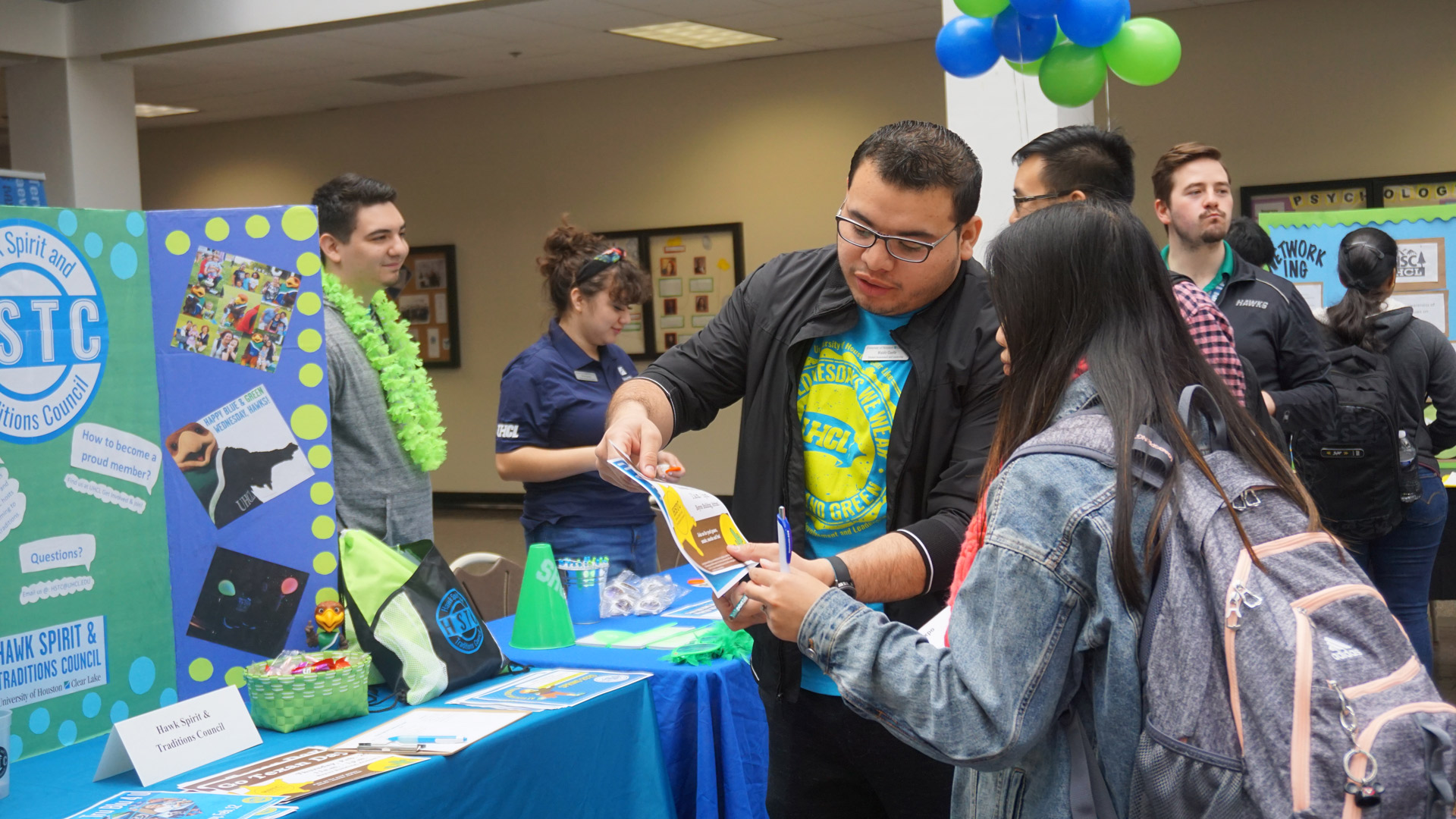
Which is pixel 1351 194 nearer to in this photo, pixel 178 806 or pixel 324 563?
pixel 324 563

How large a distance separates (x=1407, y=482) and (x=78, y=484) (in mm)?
3618

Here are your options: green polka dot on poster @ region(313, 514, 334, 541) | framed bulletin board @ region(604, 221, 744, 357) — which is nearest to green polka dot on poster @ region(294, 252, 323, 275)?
green polka dot on poster @ region(313, 514, 334, 541)

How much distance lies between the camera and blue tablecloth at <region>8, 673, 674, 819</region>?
Result: 1637 mm

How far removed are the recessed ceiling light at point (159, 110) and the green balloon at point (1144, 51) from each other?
8.50 meters

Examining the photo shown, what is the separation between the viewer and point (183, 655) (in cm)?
199

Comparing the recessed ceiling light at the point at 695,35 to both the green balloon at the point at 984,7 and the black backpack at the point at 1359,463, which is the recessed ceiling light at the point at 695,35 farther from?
the black backpack at the point at 1359,463

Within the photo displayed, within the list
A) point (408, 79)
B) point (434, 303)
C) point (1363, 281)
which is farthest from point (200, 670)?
point (434, 303)

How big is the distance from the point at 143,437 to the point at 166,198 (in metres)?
10.2

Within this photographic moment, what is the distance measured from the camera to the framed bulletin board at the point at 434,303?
9.82m

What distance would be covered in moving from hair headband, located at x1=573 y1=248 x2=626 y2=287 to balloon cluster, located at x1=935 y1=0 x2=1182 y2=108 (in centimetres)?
113

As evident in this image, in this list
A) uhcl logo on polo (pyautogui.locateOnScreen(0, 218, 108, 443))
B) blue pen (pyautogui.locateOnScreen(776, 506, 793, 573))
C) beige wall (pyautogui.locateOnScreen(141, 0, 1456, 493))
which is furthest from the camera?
beige wall (pyautogui.locateOnScreen(141, 0, 1456, 493))

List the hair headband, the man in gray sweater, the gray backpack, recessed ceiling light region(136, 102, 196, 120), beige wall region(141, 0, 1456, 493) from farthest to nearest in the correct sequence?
recessed ceiling light region(136, 102, 196, 120), beige wall region(141, 0, 1456, 493), the hair headband, the man in gray sweater, the gray backpack

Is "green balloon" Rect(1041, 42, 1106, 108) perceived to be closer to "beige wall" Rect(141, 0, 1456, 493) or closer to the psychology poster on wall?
the psychology poster on wall

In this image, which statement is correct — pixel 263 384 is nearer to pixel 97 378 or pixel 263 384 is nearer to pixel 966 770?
pixel 97 378
